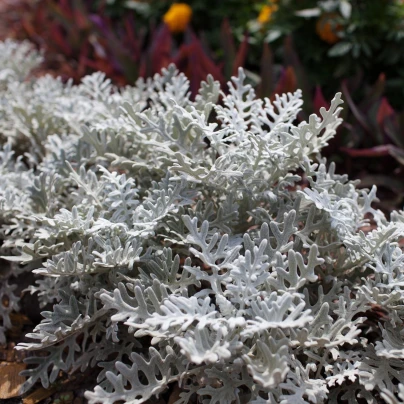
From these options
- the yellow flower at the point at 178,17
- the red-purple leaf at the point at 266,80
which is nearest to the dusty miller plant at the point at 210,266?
the red-purple leaf at the point at 266,80

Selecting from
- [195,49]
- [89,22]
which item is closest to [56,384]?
[195,49]

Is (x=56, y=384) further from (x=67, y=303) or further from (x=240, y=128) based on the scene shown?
(x=240, y=128)

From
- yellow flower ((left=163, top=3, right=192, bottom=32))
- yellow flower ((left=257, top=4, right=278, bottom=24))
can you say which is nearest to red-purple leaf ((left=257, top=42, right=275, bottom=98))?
yellow flower ((left=257, top=4, right=278, bottom=24))

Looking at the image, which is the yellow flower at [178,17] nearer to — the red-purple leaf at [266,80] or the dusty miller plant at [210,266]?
the red-purple leaf at [266,80]

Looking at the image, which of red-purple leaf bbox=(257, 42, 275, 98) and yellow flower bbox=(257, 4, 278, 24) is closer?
red-purple leaf bbox=(257, 42, 275, 98)

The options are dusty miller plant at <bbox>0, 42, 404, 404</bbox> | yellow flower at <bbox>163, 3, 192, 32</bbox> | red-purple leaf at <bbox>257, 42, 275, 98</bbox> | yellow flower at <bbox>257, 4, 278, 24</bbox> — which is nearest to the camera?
dusty miller plant at <bbox>0, 42, 404, 404</bbox>

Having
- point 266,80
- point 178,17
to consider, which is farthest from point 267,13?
point 266,80

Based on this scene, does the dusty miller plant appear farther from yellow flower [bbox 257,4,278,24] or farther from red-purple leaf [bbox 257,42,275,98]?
yellow flower [bbox 257,4,278,24]
